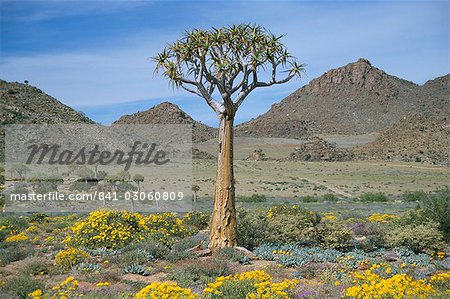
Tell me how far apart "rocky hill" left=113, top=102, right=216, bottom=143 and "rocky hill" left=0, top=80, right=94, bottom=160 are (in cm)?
5780

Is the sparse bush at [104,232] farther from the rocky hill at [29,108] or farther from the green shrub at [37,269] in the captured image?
the rocky hill at [29,108]

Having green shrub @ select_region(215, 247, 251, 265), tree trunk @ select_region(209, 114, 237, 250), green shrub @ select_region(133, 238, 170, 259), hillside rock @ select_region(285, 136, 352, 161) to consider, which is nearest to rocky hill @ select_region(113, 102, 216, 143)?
hillside rock @ select_region(285, 136, 352, 161)

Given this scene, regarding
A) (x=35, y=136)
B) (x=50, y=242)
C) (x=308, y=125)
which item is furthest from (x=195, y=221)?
(x=308, y=125)

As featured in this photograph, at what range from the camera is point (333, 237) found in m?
14.9

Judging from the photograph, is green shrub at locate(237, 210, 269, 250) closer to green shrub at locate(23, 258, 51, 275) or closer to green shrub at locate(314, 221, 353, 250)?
green shrub at locate(314, 221, 353, 250)

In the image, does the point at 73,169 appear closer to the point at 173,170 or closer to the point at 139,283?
the point at 173,170

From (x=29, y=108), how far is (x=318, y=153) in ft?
190

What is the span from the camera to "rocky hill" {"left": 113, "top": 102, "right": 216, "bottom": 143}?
14220cm

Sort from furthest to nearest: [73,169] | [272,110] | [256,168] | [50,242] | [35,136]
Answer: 1. [272,110]
2. [256,168]
3. [35,136]
4. [73,169]
5. [50,242]

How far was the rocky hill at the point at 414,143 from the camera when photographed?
91050 mm

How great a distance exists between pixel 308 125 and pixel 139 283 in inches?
5730

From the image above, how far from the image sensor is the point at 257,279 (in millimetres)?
8398

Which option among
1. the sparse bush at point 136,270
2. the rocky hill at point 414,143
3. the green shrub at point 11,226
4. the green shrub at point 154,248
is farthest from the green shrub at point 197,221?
the rocky hill at point 414,143

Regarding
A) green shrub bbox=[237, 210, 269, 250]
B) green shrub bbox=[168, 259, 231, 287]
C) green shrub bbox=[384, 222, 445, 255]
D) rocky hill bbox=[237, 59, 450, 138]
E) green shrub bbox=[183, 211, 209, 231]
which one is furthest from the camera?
rocky hill bbox=[237, 59, 450, 138]
